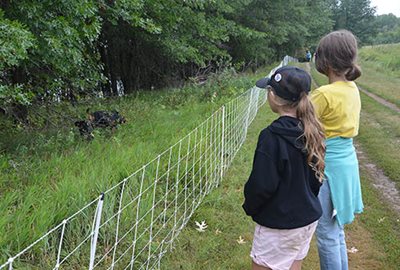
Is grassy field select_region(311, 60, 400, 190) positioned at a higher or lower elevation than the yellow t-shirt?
lower

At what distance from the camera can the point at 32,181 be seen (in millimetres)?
3736

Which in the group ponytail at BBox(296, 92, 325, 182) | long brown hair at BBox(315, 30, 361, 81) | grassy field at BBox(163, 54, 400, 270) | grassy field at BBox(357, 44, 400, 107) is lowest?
grassy field at BBox(357, 44, 400, 107)

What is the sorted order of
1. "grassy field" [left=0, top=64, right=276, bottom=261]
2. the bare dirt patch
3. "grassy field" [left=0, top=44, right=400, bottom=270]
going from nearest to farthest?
"grassy field" [left=0, top=64, right=276, bottom=261]
"grassy field" [left=0, top=44, right=400, bottom=270]
the bare dirt patch

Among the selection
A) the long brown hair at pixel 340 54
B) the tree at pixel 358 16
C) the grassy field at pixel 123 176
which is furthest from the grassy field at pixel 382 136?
the tree at pixel 358 16

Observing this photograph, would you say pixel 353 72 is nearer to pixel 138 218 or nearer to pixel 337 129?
pixel 337 129

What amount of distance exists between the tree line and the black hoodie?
2.99 meters

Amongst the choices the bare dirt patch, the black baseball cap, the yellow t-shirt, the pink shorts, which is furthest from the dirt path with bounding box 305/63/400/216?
the black baseball cap

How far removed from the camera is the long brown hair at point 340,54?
2.40 meters

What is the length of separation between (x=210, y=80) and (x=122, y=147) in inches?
294

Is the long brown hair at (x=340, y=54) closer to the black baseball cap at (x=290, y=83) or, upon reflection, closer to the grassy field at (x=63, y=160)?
the black baseball cap at (x=290, y=83)

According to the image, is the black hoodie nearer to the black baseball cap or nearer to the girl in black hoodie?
the girl in black hoodie

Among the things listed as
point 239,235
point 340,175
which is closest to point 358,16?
point 239,235

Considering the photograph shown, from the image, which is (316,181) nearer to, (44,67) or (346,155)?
(346,155)

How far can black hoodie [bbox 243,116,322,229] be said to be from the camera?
2.01m
